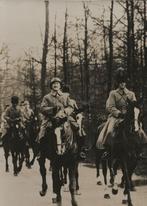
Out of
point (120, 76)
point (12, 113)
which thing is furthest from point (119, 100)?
point (12, 113)

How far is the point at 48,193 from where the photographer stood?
481 inches

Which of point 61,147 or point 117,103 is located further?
point 117,103

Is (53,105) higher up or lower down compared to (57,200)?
higher up

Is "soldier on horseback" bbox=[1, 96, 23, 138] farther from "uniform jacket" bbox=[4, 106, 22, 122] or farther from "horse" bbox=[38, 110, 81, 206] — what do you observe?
"horse" bbox=[38, 110, 81, 206]

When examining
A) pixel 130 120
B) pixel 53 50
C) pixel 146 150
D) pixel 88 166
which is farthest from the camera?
pixel 53 50

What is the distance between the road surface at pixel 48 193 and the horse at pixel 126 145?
0.31 m

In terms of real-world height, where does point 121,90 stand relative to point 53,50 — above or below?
below

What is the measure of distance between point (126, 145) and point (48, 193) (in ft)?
8.19

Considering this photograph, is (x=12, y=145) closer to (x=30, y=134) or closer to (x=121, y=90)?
(x=30, y=134)

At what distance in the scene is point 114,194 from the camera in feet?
35.5

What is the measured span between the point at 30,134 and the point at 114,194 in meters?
8.85

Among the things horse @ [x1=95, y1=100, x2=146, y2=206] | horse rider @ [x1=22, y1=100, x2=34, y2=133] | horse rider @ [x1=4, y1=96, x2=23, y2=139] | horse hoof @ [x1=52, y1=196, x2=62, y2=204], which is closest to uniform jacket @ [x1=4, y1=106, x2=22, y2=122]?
horse rider @ [x1=4, y1=96, x2=23, y2=139]

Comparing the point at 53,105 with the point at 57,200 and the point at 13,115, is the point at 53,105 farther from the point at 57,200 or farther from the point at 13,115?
the point at 13,115

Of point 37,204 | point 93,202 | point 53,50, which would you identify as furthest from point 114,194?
point 53,50
